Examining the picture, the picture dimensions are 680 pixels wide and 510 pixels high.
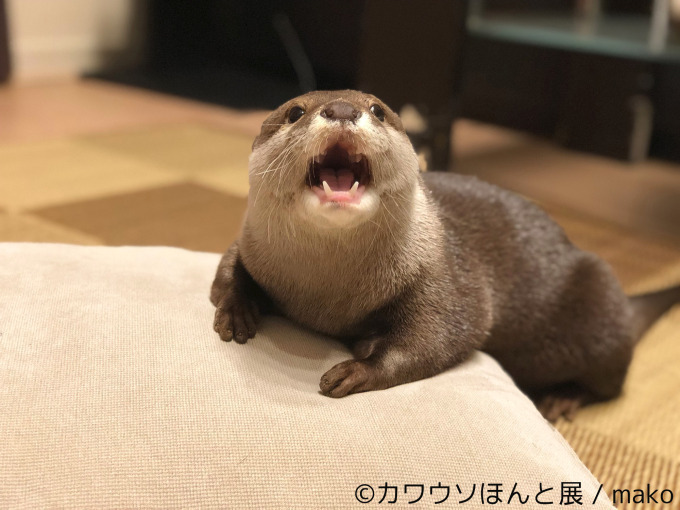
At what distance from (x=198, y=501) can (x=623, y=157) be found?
404 centimetres

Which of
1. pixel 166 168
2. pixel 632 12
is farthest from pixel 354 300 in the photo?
pixel 632 12

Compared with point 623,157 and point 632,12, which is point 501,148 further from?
point 632,12

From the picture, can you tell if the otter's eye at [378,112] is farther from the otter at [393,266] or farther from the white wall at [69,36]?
the white wall at [69,36]

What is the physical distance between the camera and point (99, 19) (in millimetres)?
6180

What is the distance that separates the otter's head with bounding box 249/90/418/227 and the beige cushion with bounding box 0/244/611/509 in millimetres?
278

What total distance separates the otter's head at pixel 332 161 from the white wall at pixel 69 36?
200 inches

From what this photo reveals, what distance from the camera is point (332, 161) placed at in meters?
1.18

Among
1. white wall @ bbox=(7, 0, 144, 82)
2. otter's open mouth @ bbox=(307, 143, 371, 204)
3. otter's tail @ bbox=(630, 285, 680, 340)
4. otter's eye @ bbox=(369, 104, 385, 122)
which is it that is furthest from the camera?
white wall @ bbox=(7, 0, 144, 82)

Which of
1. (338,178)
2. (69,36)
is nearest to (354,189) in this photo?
(338,178)

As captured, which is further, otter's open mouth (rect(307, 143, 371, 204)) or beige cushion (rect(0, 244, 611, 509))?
otter's open mouth (rect(307, 143, 371, 204))

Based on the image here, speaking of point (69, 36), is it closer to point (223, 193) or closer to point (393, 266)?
point (223, 193)

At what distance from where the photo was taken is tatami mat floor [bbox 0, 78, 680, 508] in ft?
5.82

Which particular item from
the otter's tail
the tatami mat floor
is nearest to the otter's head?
the tatami mat floor

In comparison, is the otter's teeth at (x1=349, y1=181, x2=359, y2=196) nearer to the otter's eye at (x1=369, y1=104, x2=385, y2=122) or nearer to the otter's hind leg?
the otter's eye at (x1=369, y1=104, x2=385, y2=122)
